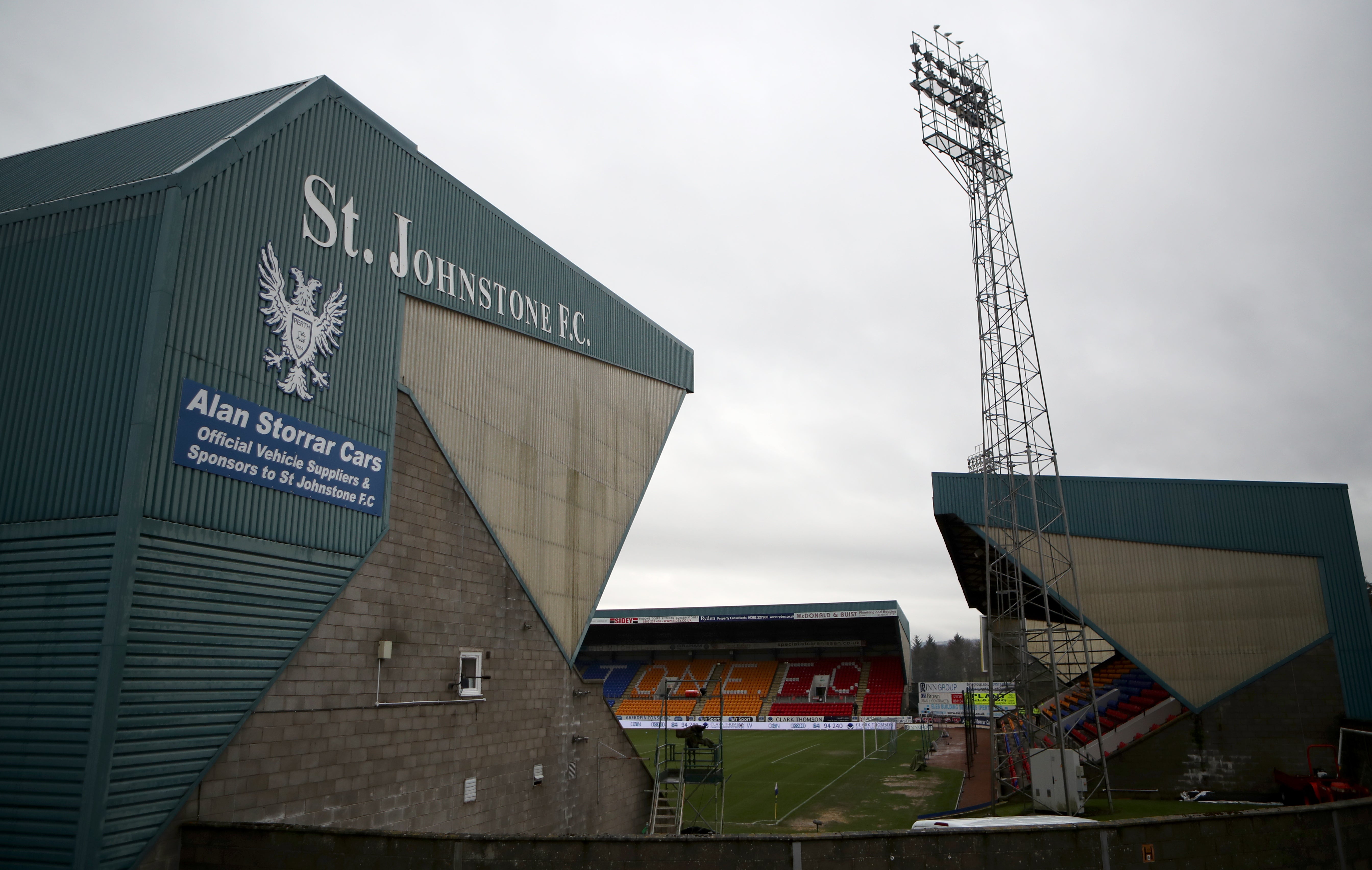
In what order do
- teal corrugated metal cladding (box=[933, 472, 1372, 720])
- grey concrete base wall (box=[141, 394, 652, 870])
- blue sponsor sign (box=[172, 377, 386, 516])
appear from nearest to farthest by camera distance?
blue sponsor sign (box=[172, 377, 386, 516]) → grey concrete base wall (box=[141, 394, 652, 870]) → teal corrugated metal cladding (box=[933, 472, 1372, 720])

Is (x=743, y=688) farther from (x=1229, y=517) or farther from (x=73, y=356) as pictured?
(x=73, y=356)

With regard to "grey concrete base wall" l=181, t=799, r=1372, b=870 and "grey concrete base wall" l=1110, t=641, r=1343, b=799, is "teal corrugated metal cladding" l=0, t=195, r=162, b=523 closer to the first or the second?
"grey concrete base wall" l=181, t=799, r=1372, b=870

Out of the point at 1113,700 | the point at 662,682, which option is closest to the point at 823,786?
the point at 1113,700

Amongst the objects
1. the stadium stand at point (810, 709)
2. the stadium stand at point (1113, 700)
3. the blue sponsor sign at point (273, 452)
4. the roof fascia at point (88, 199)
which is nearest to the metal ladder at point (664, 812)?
the stadium stand at point (1113, 700)

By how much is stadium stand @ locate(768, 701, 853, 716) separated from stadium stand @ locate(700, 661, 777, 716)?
156 centimetres

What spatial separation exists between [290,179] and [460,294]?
5325 millimetres

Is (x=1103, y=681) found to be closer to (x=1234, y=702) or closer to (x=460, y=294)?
(x=1234, y=702)

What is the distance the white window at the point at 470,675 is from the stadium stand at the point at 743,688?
52.5 metres

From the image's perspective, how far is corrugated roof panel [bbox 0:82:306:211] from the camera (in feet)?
46.6

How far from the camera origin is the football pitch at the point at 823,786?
28.9 metres

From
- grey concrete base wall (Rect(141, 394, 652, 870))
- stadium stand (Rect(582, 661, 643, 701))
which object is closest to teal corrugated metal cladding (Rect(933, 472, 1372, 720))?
grey concrete base wall (Rect(141, 394, 652, 870))

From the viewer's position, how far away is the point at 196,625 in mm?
12609

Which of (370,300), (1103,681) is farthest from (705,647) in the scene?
(370,300)

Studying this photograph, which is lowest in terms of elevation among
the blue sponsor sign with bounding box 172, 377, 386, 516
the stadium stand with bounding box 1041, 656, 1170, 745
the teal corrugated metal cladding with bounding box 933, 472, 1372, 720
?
the stadium stand with bounding box 1041, 656, 1170, 745
